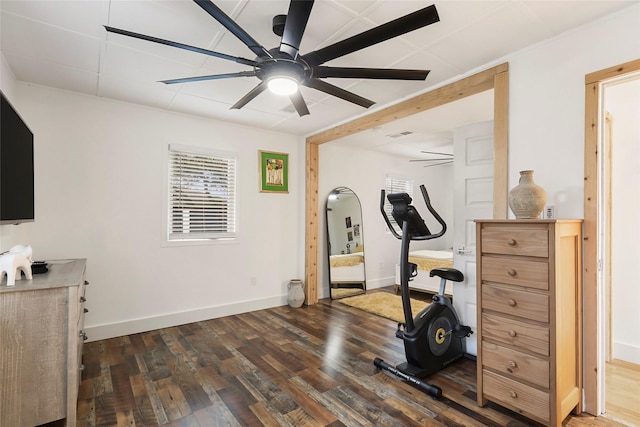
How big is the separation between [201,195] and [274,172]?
112cm

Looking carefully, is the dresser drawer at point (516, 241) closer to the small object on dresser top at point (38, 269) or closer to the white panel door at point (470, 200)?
the white panel door at point (470, 200)

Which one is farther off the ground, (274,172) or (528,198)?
(274,172)

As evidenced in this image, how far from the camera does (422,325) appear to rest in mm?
2617

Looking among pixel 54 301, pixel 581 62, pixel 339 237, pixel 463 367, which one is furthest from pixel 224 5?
pixel 339 237

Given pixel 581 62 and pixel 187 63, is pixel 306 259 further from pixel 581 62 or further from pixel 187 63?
pixel 581 62

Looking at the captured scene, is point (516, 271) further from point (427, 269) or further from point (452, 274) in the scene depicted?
point (427, 269)

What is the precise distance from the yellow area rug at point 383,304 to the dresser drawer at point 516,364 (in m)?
1.89

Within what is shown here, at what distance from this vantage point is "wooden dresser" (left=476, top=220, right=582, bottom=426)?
184cm

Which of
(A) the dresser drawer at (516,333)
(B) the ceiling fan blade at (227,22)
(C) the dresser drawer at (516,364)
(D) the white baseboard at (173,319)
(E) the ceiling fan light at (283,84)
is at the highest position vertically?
(B) the ceiling fan blade at (227,22)

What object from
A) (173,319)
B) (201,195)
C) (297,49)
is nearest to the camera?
(297,49)

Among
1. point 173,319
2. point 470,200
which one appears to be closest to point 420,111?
point 470,200

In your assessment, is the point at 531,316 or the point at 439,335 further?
the point at 439,335

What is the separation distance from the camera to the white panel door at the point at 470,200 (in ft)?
9.86

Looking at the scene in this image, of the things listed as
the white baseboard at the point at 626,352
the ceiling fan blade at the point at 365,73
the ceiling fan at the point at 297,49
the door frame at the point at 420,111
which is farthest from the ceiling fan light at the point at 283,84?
the white baseboard at the point at 626,352
